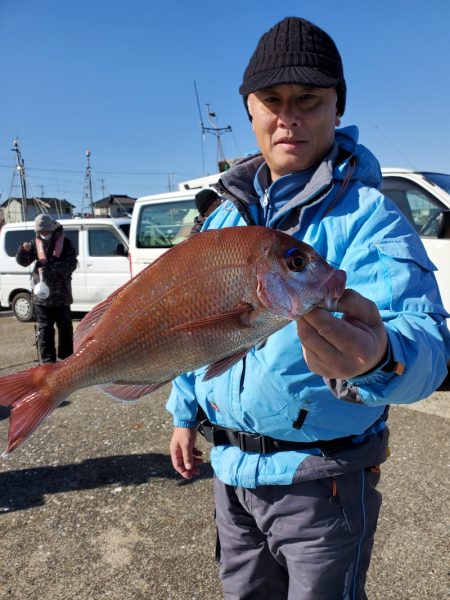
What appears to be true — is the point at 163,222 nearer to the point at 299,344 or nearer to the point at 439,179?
the point at 439,179

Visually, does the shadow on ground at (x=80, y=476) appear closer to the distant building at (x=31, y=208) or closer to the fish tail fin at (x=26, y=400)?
the fish tail fin at (x=26, y=400)

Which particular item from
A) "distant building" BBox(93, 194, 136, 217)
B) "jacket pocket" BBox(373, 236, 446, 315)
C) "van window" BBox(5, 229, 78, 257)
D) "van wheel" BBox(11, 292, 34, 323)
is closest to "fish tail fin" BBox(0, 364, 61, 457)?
"jacket pocket" BBox(373, 236, 446, 315)

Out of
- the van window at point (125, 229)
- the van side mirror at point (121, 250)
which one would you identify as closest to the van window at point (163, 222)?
the van side mirror at point (121, 250)

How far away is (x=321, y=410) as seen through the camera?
141 centimetres

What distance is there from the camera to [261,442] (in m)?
1.60

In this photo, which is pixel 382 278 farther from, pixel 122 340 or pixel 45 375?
pixel 45 375

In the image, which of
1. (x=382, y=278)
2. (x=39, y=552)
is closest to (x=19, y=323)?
(x=39, y=552)

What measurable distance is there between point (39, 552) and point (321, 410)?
235 cm

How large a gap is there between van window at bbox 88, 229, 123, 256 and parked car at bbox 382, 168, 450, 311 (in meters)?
6.36

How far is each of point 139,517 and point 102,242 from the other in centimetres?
801

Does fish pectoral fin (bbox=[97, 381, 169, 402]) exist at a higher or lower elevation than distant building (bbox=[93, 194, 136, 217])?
lower

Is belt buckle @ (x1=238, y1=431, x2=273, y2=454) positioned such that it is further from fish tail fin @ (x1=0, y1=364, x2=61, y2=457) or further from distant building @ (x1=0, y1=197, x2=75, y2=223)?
distant building @ (x1=0, y1=197, x2=75, y2=223)

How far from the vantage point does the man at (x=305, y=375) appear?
132 cm

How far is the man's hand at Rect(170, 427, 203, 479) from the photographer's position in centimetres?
200
